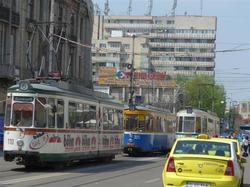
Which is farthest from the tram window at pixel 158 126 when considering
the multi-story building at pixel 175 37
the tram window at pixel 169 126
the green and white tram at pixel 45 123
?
the multi-story building at pixel 175 37

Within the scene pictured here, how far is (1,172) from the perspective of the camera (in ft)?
72.7

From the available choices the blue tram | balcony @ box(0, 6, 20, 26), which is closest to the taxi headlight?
the blue tram

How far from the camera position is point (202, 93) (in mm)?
113312

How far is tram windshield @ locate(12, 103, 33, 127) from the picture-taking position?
75.6ft

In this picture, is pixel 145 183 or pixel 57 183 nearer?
pixel 57 183

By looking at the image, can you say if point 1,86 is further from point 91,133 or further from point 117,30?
point 117,30

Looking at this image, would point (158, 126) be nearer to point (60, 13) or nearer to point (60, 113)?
point (60, 13)

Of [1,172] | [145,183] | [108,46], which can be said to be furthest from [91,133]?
[108,46]

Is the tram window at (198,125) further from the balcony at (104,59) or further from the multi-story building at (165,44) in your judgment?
the balcony at (104,59)

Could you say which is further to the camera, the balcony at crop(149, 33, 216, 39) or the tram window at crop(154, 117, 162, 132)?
the balcony at crop(149, 33, 216, 39)

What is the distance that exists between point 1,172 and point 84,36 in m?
39.7

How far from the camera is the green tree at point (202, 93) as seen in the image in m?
110

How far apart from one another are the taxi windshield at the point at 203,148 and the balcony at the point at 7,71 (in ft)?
90.0

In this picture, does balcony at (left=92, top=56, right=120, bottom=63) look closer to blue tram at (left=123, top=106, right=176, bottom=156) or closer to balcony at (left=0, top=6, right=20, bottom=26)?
balcony at (left=0, top=6, right=20, bottom=26)
